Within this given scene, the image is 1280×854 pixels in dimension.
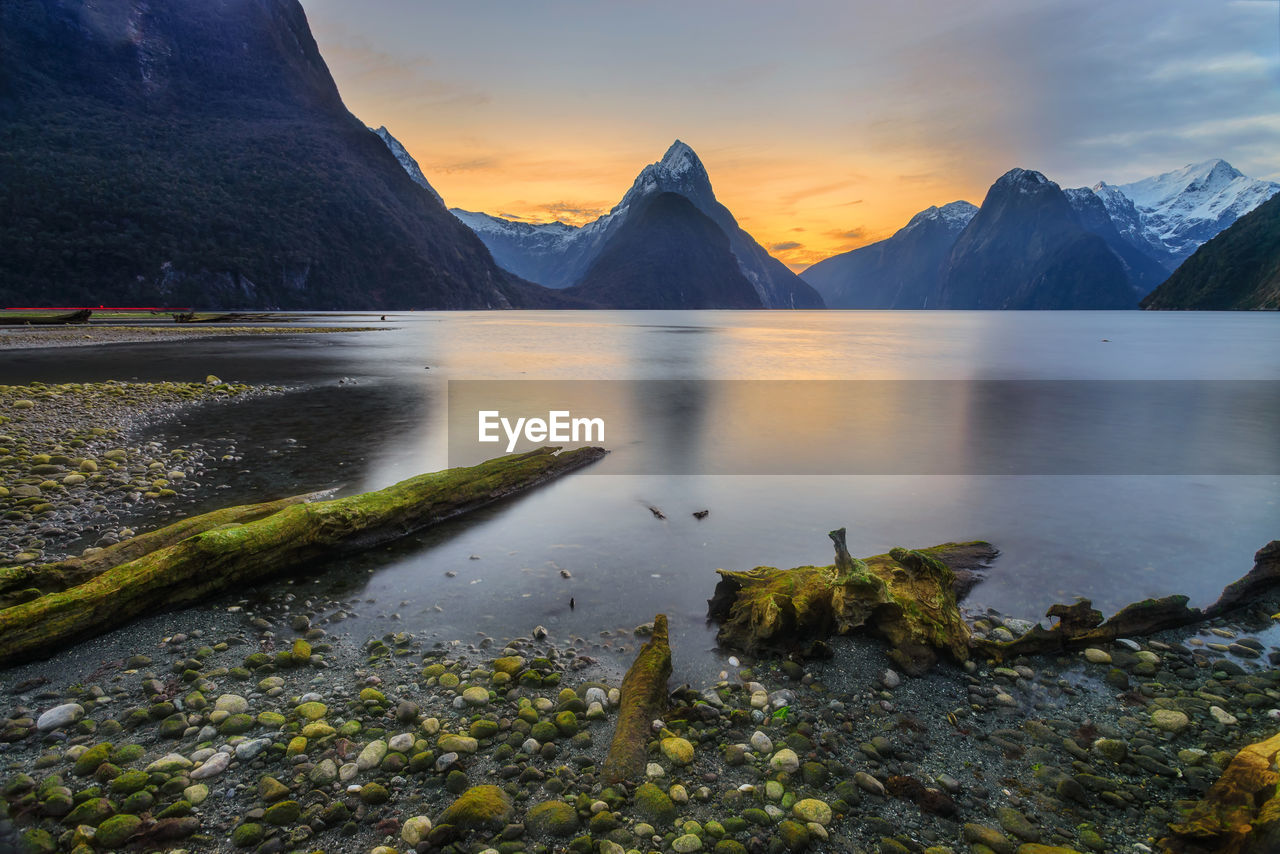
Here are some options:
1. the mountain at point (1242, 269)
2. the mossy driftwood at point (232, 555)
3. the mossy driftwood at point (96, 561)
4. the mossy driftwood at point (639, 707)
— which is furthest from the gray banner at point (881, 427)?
the mountain at point (1242, 269)

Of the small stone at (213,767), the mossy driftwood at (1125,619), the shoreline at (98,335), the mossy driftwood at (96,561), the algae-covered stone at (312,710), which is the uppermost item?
the shoreline at (98,335)

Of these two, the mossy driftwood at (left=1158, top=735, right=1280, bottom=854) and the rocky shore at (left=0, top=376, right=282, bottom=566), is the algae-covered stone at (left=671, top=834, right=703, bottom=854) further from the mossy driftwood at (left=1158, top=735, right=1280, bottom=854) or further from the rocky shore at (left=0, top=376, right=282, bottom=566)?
the rocky shore at (left=0, top=376, right=282, bottom=566)

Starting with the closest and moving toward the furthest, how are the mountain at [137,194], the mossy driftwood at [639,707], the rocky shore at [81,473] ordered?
the mossy driftwood at [639,707] → the rocky shore at [81,473] → the mountain at [137,194]

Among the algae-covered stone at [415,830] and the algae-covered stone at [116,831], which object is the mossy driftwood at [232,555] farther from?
the algae-covered stone at [415,830]

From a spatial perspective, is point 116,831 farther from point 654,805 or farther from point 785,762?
point 785,762

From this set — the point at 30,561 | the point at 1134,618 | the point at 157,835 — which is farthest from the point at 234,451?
the point at 1134,618
